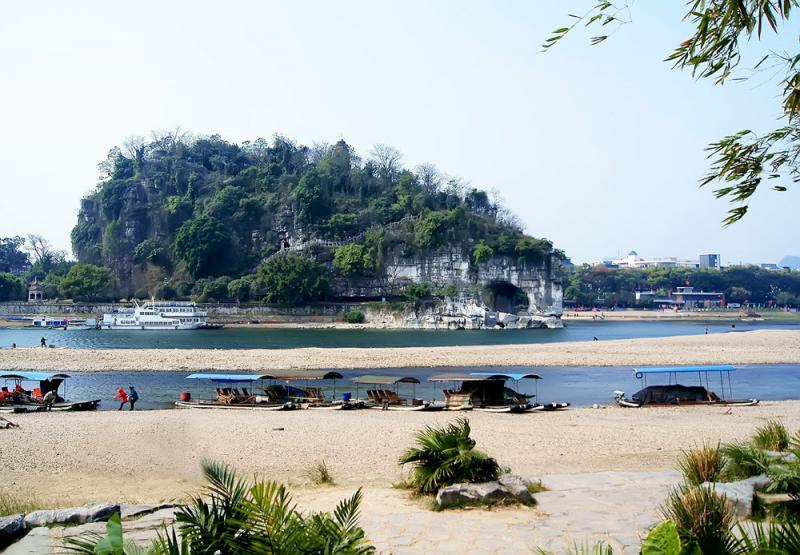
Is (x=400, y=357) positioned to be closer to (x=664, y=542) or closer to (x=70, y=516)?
(x=70, y=516)

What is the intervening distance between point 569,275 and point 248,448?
18008cm

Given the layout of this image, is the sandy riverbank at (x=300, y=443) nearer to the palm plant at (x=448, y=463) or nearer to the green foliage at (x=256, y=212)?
the palm plant at (x=448, y=463)

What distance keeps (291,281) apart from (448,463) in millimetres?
104853

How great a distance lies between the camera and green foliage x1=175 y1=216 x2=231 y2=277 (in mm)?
123312

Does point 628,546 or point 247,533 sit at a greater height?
point 247,533

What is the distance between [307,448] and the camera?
62.8 feet

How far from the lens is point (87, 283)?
122 meters

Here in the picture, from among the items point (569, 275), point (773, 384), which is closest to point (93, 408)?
point (773, 384)

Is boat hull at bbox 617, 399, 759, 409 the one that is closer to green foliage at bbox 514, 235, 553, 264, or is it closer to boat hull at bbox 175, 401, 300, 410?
boat hull at bbox 175, 401, 300, 410

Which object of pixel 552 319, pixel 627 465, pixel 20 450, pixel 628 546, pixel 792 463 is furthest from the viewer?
pixel 552 319

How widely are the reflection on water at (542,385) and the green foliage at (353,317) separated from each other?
218ft

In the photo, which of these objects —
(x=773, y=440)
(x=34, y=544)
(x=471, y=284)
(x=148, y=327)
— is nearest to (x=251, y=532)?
(x=34, y=544)

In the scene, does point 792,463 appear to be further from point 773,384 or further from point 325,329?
point 325,329

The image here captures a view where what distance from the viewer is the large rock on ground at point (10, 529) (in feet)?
25.8
